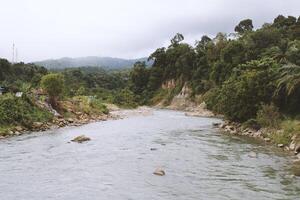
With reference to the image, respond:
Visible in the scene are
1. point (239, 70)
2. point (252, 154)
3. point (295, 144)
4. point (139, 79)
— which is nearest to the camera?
point (252, 154)

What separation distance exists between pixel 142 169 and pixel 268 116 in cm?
1973

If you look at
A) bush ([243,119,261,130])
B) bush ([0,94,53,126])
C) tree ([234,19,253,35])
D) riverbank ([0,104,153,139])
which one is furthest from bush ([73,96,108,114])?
tree ([234,19,253,35])

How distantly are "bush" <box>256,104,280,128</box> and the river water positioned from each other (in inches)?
136

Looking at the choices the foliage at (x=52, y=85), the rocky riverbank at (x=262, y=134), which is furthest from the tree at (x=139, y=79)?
the rocky riverbank at (x=262, y=134)

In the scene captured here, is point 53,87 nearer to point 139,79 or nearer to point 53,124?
point 53,124

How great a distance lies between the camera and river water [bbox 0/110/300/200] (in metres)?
20.5

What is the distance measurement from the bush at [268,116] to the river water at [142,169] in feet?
11.3

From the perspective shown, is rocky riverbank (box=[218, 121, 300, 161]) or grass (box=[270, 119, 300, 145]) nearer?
rocky riverbank (box=[218, 121, 300, 161])

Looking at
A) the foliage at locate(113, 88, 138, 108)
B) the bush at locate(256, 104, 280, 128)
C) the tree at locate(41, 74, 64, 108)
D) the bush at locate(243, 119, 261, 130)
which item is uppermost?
the tree at locate(41, 74, 64, 108)

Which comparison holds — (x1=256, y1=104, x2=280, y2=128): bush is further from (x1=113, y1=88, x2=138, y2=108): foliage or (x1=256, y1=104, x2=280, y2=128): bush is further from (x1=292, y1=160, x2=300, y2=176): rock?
(x1=113, y1=88, x2=138, y2=108): foliage

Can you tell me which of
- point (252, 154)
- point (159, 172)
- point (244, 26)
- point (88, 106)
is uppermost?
point (244, 26)

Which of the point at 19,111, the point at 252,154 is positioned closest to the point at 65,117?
the point at 19,111

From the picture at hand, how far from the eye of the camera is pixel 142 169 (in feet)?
85.1

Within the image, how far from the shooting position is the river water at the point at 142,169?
806 inches
